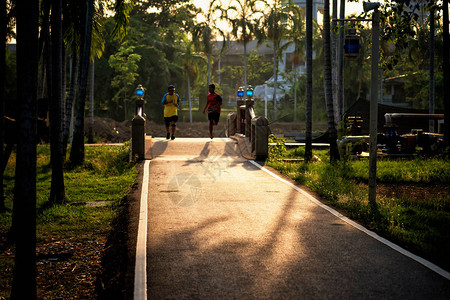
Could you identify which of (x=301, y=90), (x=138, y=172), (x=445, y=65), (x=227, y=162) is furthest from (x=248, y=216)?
(x=301, y=90)

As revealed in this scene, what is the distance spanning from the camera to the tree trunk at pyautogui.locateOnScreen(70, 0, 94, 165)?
17.0 meters

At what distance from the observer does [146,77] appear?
50.6 meters

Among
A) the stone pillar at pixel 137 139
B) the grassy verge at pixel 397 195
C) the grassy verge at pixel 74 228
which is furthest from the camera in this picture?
the stone pillar at pixel 137 139

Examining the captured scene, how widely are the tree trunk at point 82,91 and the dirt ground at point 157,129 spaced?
61.5 ft

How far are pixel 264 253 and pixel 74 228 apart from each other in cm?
370

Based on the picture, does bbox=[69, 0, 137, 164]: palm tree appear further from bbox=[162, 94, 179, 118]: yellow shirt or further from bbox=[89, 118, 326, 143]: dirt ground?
bbox=[89, 118, 326, 143]: dirt ground

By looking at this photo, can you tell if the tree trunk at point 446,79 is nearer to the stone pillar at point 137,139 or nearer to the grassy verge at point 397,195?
the grassy verge at point 397,195

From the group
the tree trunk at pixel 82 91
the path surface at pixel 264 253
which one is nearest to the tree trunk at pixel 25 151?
the path surface at pixel 264 253

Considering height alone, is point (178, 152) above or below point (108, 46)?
below

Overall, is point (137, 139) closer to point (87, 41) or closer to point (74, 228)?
point (87, 41)

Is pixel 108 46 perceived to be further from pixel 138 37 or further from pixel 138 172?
pixel 138 172

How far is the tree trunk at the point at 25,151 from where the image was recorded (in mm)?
5629

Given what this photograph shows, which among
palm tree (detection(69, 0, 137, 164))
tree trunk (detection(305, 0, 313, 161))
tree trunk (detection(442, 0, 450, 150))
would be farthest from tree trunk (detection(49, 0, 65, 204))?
tree trunk (detection(442, 0, 450, 150))

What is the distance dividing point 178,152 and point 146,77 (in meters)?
30.9
